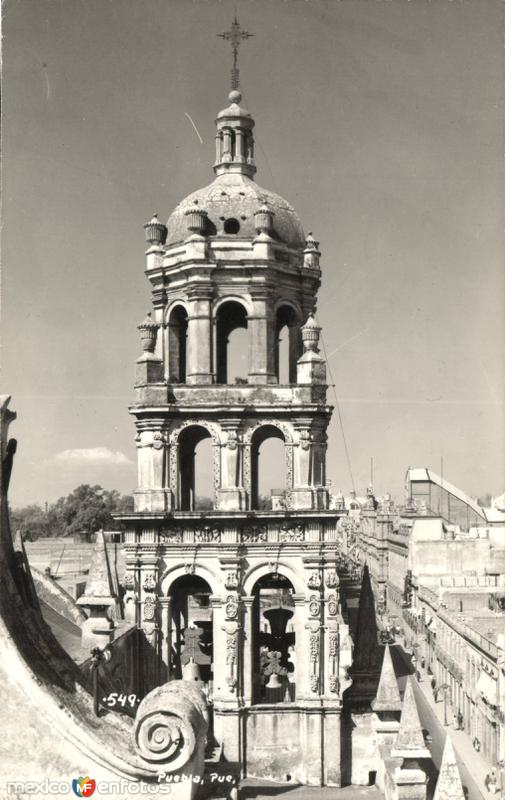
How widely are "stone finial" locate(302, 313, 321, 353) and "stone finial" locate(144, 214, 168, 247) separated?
5409 mm

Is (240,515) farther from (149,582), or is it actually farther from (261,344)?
(261,344)

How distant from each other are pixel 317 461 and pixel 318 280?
5896 mm

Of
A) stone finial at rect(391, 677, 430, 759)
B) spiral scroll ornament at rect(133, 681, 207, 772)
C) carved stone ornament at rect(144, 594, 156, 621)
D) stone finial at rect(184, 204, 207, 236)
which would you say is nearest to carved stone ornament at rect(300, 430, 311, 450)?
carved stone ornament at rect(144, 594, 156, 621)

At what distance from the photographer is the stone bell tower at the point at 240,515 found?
2473cm

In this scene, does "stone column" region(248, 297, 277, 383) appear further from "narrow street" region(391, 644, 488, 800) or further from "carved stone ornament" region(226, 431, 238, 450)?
"narrow street" region(391, 644, 488, 800)

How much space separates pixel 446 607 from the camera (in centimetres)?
6531

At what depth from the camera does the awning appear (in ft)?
141

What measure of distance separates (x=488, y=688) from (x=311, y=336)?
26.1 m

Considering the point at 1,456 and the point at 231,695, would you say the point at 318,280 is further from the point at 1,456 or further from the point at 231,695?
the point at 1,456

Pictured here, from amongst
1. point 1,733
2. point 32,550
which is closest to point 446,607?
point 32,550

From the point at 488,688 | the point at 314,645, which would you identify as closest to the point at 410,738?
the point at 314,645

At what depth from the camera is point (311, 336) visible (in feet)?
87.0

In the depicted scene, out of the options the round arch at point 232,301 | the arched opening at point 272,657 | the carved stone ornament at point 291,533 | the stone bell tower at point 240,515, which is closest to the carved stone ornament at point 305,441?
the stone bell tower at point 240,515

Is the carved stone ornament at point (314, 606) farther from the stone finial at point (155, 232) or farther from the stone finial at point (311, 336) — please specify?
the stone finial at point (155, 232)
